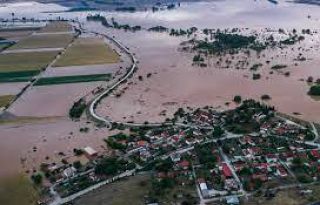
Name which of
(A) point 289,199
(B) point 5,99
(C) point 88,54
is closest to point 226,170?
(A) point 289,199

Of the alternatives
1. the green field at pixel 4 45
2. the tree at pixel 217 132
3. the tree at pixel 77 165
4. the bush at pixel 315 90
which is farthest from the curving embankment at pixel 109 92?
the green field at pixel 4 45

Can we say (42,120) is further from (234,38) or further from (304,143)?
(234,38)

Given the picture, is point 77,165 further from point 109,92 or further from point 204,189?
point 109,92

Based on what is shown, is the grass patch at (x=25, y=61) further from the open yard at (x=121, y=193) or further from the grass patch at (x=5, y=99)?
the open yard at (x=121, y=193)

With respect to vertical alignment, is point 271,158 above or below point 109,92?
below

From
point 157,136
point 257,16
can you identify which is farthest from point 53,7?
point 157,136

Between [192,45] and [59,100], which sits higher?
[192,45]
